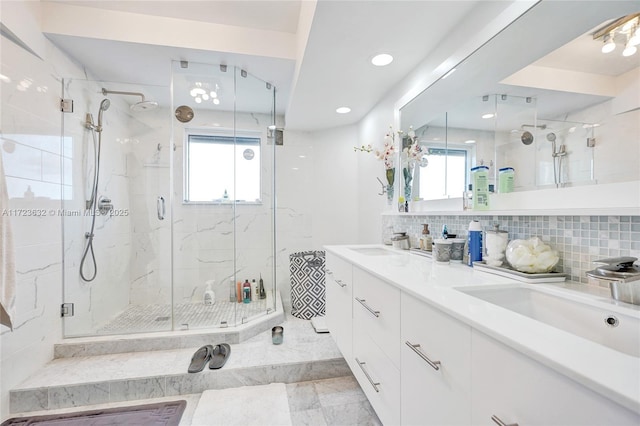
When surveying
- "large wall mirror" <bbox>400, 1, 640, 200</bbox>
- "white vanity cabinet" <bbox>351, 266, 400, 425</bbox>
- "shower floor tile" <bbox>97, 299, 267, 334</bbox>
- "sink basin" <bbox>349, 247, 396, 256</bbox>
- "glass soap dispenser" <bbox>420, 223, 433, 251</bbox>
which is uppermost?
"large wall mirror" <bbox>400, 1, 640, 200</bbox>

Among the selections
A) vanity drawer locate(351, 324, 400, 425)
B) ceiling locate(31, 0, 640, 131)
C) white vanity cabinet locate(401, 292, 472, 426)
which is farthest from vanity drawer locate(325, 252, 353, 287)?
ceiling locate(31, 0, 640, 131)

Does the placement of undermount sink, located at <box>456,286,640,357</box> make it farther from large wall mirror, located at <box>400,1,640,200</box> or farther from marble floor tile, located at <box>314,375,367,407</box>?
marble floor tile, located at <box>314,375,367,407</box>

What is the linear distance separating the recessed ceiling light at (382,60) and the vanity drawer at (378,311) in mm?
1315

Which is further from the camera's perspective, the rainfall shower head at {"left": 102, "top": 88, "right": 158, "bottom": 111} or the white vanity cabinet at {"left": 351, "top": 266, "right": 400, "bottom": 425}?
the rainfall shower head at {"left": 102, "top": 88, "right": 158, "bottom": 111}

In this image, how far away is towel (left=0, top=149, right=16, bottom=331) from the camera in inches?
47.5

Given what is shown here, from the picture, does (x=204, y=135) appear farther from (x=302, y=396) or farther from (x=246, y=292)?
(x=302, y=396)

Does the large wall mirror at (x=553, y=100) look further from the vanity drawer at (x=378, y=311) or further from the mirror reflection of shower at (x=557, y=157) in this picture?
the vanity drawer at (x=378, y=311)

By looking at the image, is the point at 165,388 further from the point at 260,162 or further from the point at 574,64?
the point at 574,64

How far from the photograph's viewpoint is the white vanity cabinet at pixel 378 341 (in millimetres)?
1030

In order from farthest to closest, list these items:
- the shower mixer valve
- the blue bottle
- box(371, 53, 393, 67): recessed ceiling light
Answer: the shower mixer valve
box(371, 53, 393, 67): recessed ceiling light
the blue bottle

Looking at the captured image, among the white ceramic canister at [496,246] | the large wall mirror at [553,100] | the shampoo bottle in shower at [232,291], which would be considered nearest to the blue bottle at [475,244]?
the white ceramic canister at [496,246]

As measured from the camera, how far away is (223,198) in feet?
9.47

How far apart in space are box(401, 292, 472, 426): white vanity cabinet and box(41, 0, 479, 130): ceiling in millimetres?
1349

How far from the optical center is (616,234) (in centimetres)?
85
